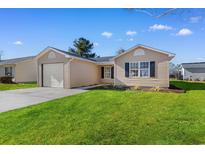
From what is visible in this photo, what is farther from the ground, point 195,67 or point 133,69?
point 195,67

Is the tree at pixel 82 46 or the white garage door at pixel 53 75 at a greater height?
the tree at pixel 82 46

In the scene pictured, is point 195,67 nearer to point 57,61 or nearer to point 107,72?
point 107,72

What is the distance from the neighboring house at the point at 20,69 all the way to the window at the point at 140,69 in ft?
45.7

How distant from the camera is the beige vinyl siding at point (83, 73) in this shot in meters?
A: 13.4

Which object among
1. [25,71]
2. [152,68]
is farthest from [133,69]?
[25,71]

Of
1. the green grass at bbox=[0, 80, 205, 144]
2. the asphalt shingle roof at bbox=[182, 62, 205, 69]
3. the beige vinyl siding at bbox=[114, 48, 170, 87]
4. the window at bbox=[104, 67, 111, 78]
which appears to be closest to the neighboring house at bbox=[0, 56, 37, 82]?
the window at bbox=[104, 67, 111, 78]

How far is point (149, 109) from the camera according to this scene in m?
5.84

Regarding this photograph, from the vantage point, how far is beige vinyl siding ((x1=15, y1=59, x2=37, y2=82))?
2026 centimetres

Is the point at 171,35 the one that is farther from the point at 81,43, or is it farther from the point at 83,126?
the point at 81,43

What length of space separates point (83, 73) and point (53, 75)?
2.61 m

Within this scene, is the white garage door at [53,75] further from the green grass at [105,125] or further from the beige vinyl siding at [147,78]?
the green grass at [105,125]

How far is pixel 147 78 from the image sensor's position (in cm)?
1228

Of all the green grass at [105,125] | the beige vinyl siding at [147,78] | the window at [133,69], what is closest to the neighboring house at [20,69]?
the beige vinyl siding at [147,78]

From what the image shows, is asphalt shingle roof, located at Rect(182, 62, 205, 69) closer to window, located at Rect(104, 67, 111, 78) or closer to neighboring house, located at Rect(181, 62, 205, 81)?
neighboring house, located at Rect(181, 62, 205, 81)
